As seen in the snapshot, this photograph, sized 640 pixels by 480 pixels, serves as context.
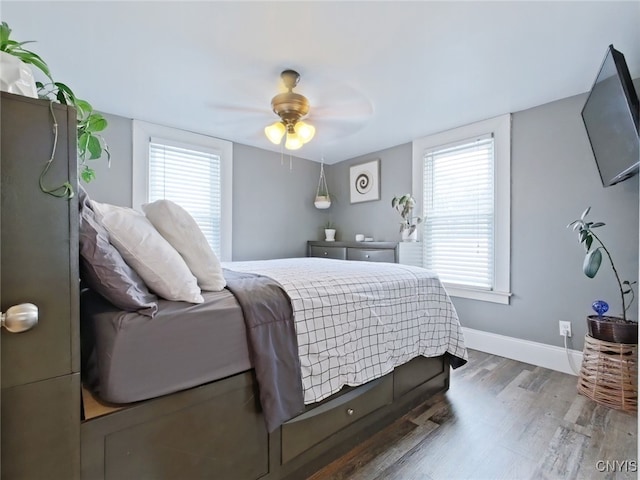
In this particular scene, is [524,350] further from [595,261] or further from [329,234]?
[329,234]

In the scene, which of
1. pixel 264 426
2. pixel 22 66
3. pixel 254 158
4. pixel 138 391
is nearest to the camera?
pixel 22 66

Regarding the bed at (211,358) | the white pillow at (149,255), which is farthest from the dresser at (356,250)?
the white pillow at (149,255)

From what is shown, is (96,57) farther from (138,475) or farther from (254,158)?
(138,475)

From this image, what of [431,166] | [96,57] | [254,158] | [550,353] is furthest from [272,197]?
[550,353]

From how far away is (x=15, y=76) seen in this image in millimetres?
746

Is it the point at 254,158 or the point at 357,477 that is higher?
the point at 254,158

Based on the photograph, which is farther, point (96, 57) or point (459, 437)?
point (96, 57)

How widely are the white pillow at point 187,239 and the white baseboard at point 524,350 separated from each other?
2.78 m

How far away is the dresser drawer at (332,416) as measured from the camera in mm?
1305

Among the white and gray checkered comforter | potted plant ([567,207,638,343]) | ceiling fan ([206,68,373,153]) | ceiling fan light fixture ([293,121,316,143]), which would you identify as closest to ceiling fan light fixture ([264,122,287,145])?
ceiling fan ([206,68,373,153])

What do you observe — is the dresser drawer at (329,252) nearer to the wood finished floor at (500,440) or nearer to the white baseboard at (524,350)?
the white baseboard at (524,350)

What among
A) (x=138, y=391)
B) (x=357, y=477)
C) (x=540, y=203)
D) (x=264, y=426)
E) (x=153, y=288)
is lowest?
(x=357, y=477)

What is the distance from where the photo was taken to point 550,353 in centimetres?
255

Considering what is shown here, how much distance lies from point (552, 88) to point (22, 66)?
3.16 metres
